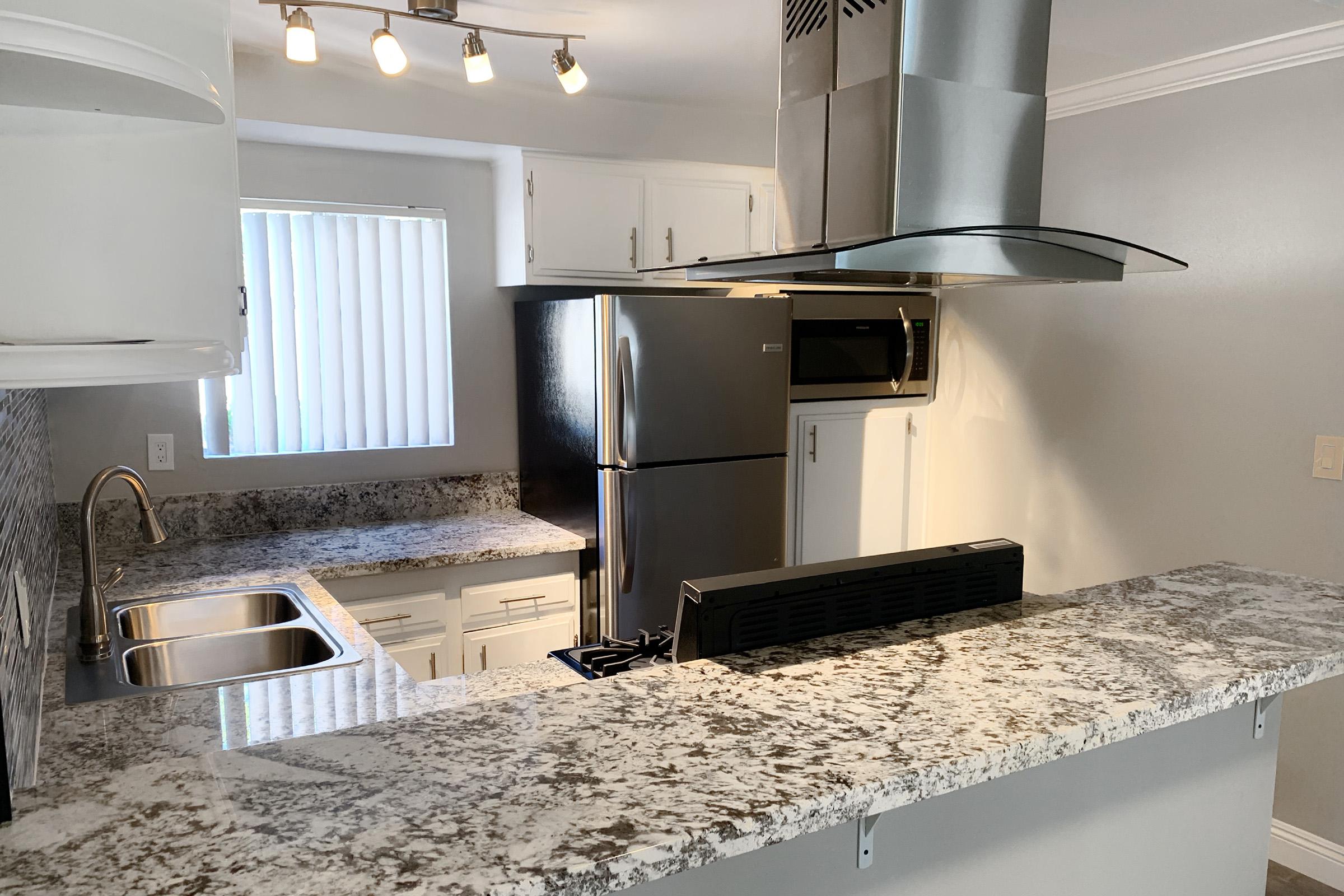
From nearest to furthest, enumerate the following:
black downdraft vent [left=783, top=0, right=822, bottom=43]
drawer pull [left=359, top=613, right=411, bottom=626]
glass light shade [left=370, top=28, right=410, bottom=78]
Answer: black downdraft vent [left=783, top=0, right=822, bottom=43] < glass light shade [left=370, top=28, right=410, bottom=78] < drawer pull [left=359, top=613, right=411, bottom=626]

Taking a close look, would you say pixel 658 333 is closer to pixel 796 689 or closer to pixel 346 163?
pixel 346 163

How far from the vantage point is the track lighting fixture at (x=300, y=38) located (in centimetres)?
205

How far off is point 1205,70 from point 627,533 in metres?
2.24

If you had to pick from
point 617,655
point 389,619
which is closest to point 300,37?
point 617,655

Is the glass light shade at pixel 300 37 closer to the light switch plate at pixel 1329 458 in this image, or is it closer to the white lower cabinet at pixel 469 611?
the white lower cabinet at pixel 469 611

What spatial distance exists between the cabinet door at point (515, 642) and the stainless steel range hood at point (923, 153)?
1823 millimetres

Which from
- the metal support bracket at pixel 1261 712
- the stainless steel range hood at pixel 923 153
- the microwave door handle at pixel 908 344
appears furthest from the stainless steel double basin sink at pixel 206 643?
the microwave door handle at pixel 908 344

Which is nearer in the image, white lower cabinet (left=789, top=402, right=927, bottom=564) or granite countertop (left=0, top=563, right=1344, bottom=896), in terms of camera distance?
granite countertop (left=0, top=563, right=1344, bottom=896)

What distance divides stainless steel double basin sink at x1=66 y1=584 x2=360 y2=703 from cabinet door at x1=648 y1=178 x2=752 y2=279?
5.94ft

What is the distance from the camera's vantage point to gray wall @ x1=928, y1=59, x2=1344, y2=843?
263cm

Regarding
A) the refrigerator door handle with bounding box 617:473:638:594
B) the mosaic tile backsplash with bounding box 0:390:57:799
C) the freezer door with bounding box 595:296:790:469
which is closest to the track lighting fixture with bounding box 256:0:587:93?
the freezer door with bounding box 595:296:790:469

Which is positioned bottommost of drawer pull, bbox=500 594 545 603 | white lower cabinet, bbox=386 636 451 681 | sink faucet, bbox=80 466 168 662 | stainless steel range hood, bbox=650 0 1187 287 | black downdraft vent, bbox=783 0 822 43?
white lower cabinet, bbox=386 636 451 681

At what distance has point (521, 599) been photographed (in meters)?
3.08

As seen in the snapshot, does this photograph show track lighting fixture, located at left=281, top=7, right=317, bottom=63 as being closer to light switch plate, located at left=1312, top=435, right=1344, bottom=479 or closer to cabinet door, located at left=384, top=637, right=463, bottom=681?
cabinet door, located at left=384, top=637, right=463, bottom=681
